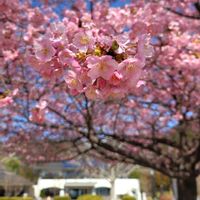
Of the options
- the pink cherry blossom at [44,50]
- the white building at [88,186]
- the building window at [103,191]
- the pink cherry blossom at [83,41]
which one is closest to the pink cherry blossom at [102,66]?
the pink cherry blossom at [83,41]

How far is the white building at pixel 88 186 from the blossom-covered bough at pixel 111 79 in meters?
24.6

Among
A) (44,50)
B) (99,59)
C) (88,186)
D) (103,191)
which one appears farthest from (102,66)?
(103,191)

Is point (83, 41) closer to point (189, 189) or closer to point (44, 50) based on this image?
point (44, 50)

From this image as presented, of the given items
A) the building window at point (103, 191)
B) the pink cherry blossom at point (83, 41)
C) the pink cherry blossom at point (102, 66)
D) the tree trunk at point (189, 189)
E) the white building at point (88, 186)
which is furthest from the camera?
the building window at point (103, 191)

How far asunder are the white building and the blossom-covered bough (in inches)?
967

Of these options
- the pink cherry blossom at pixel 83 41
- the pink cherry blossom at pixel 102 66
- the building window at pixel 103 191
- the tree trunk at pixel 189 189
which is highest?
the building window at pixel 103 191

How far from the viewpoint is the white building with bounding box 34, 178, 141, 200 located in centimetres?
3619

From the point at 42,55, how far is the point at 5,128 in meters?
8.00

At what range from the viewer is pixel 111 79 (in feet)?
5.97

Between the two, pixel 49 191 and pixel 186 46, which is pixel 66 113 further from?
pixel 49 191

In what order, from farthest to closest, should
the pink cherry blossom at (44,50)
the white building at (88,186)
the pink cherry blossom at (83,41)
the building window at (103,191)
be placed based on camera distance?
the building window at (103,191)
the white building at (88,186)
the pink cherry blossom at (44,50)
the pink cherry blossom at (83,41)

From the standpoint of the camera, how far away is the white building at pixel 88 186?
1425 inches

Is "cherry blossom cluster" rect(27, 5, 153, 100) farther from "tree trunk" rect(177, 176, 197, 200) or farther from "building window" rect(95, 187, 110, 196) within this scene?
"building window" rect(95, 187, 110, 196)

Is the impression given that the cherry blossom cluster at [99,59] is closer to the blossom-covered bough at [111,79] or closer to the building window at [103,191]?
the blossom-covered bough at [111,79]
